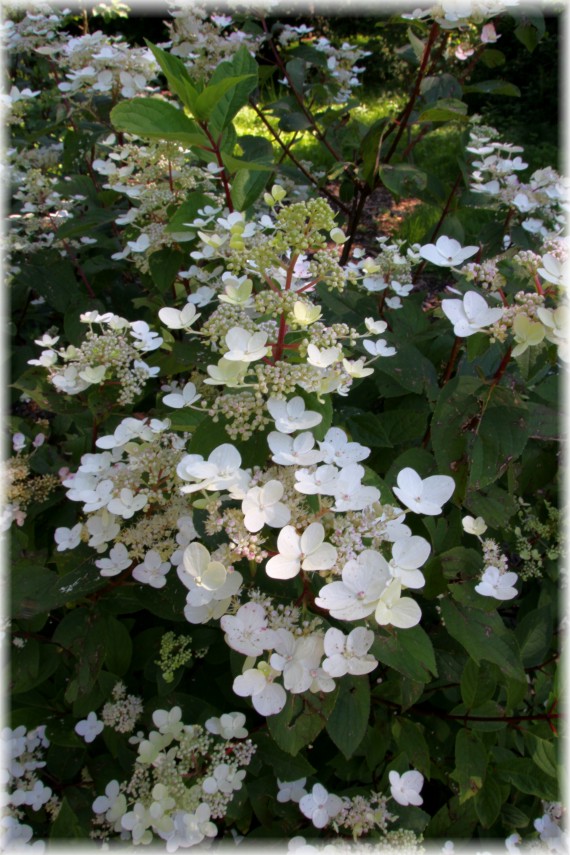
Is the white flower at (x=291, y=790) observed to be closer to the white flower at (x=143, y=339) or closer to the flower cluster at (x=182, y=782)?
the flower cluster at (x=182, y=782)

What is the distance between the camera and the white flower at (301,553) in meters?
0.93

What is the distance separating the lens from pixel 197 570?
99cm

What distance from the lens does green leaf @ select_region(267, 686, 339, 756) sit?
105 centimetres

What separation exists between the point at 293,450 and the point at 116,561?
0.50m

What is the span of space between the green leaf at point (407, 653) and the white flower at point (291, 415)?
37cm

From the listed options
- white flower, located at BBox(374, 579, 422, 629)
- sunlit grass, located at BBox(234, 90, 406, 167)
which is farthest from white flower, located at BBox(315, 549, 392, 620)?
sunlit grass, located at BBox(234, 90, 406, 167)

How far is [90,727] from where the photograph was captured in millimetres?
1561

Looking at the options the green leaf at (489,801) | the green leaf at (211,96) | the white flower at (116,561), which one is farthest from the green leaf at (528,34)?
the green leaf at (489,801)

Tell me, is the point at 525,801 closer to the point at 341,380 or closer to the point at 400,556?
the point at 400,556

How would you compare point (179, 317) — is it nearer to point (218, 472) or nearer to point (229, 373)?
point (229, 373)

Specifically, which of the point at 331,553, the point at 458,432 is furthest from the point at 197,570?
the point at 458,432

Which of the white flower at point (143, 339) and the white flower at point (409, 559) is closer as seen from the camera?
the white flower at point (409, 559)

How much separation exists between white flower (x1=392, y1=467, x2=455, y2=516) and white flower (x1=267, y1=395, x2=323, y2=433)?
0.66ft

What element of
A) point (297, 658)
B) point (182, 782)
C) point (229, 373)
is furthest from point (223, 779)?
point (229, 373)
